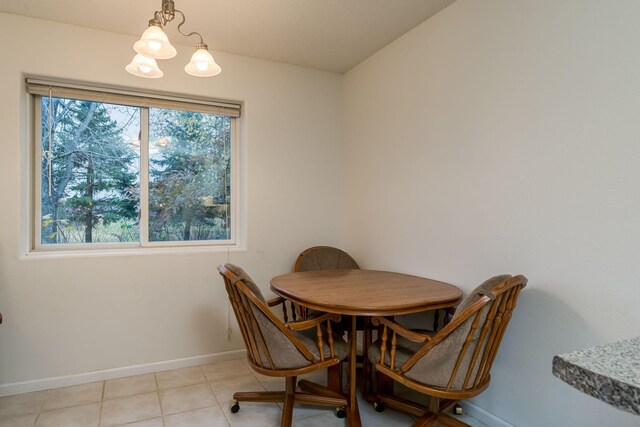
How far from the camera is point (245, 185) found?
2949 millimetres

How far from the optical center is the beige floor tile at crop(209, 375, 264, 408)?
2264mm

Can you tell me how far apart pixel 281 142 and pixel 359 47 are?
0.95m

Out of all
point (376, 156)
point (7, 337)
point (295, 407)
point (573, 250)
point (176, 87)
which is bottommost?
point (295, 407)

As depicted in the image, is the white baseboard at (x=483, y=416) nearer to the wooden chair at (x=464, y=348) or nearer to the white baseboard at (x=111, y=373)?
the wooden chair at (x=464, y=348)

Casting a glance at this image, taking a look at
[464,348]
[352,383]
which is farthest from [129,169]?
[464,348]

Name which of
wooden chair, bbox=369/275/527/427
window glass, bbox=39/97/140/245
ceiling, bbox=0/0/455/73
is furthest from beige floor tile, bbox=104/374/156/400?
ceiling, bbox=0/0/455/73

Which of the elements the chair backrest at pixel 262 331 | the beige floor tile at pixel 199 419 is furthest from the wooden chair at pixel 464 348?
the beige floor tile at pixel 199 419

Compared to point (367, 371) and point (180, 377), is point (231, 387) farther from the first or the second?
point (367, 371)

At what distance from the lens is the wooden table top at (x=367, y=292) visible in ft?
5.55

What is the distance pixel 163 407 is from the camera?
2150mm

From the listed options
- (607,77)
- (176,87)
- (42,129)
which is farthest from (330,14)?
(42,129)

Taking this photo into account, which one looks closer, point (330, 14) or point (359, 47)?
point (330, 14)

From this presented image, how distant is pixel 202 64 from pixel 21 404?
2.25 metres

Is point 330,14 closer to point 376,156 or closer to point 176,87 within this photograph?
point 376,156
